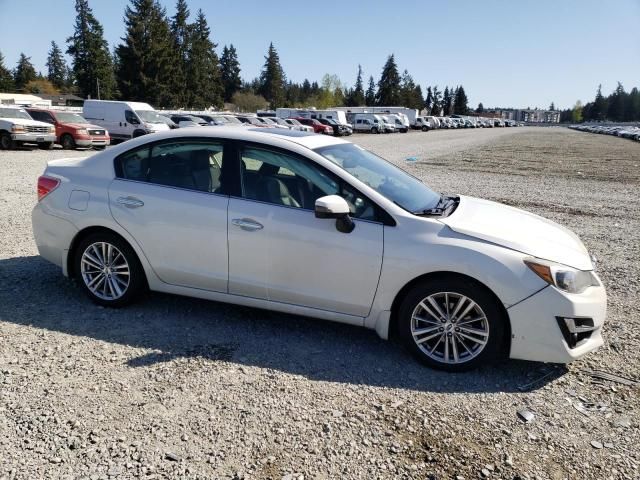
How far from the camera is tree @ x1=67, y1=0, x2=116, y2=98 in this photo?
7781cm

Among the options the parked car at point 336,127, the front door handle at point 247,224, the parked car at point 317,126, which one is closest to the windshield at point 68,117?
the front door handle at point 247,224

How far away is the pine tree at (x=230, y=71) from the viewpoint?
114 m

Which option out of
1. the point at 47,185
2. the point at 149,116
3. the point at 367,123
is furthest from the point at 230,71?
the point at 47,185

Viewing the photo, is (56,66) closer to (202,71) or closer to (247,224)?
(202,71)

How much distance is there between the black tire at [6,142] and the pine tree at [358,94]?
115908 mm

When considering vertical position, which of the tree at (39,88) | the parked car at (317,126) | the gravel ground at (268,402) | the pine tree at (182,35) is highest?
the pine tree at (182,35)

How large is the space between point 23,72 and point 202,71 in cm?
5693

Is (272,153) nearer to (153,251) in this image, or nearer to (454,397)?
(153,251)

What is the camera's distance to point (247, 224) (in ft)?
13.4

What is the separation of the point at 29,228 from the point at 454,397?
21.7ft

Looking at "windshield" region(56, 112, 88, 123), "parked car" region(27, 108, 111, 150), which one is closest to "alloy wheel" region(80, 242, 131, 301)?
"parked car" region(27, 108, 111, 150)

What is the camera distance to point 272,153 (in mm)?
4250

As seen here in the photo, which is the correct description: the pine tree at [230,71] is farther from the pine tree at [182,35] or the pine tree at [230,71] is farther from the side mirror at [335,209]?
the side mirror at [335,209]

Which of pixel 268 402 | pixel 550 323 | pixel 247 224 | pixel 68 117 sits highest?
pixel 68 117
